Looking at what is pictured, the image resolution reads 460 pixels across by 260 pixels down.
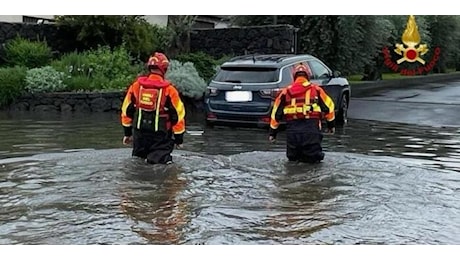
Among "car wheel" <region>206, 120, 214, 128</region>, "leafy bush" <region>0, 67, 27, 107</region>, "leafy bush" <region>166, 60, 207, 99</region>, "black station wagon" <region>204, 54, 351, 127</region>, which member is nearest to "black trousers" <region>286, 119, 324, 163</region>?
"black station wagon" <region>204, 54, 351, 127</region>

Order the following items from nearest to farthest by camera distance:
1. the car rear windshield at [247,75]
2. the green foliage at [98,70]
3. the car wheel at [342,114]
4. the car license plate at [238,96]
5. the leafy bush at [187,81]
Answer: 1. the car license plate at [238,96]
2. the car rear windshield at [247,75]
3. the car wheel at [342,114]
4. the leafy bush at [187,81]
5. the green foliage at [98,70]

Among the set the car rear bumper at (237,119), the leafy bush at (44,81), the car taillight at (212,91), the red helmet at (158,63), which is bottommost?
the car rear bumper at (237,119)

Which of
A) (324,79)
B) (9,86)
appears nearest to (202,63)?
(9,86)

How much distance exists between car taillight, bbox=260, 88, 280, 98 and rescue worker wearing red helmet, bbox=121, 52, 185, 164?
4.01 m

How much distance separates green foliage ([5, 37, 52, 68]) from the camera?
18.0 metres

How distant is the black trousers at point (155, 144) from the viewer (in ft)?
26.5

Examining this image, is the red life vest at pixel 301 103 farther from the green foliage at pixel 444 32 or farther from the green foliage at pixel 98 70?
the green foliage at pixel 444 32

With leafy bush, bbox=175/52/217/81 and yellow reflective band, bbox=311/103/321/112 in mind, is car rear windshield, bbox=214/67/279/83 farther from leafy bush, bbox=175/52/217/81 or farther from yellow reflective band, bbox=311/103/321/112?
leafy bush, bbox=175/52/217/81

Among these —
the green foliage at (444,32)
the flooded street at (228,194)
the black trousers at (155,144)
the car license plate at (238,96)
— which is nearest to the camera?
the flooded street at (228,194)

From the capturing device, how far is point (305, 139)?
8.27m

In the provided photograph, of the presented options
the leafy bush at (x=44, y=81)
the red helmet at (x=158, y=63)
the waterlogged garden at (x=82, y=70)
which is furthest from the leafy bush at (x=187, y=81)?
the red helmet at (x=158, y=63)

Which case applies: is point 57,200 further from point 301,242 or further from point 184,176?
point 301,242

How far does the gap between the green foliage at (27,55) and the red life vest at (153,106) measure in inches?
426

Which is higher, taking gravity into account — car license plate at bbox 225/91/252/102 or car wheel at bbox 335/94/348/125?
car license plate at bbox 225/91/252/102
